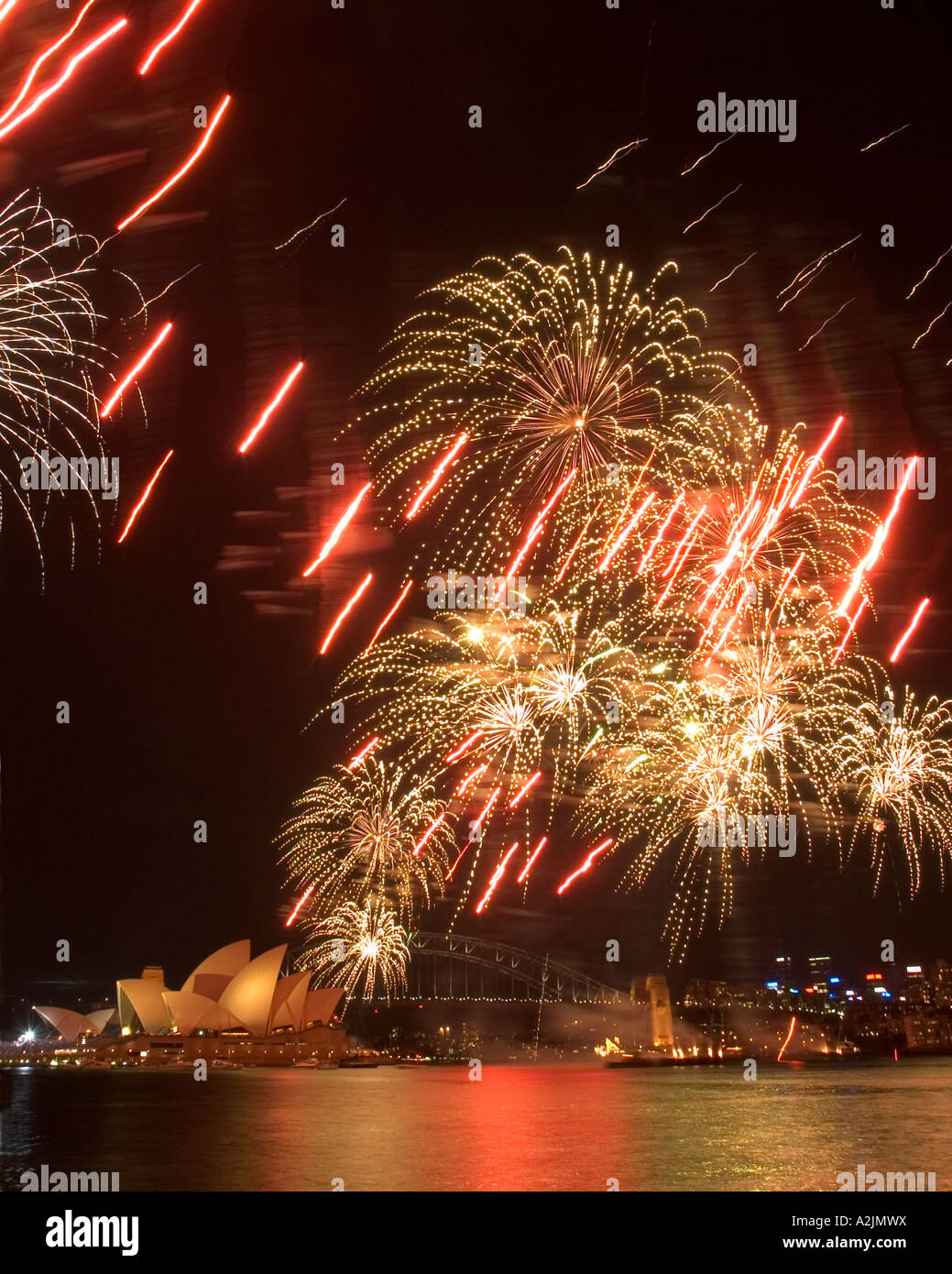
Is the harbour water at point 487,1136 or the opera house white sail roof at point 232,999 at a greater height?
the harbour water at point 487,1136

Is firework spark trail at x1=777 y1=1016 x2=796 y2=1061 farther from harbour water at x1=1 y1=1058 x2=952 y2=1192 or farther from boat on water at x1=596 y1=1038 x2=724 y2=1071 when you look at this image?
harbour water at x1=1 y1=1058 x2=952 y2=1192

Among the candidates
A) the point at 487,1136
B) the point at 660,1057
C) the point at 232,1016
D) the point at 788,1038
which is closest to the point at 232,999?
the point at 232,1016

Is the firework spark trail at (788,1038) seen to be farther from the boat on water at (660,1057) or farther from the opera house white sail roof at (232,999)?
the opera house white sail roof at (232,999)

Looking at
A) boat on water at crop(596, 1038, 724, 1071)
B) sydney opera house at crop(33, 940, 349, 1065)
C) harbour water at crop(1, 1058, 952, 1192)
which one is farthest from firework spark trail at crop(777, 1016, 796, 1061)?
harbour water at crop(1, 1058, 952, 1192)

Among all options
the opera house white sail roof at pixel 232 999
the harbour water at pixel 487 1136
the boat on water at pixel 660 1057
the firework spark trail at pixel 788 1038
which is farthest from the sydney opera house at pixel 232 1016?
the firework spark trail at pixel 788 1038

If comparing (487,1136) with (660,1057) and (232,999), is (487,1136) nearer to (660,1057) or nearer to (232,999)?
(232,999)
